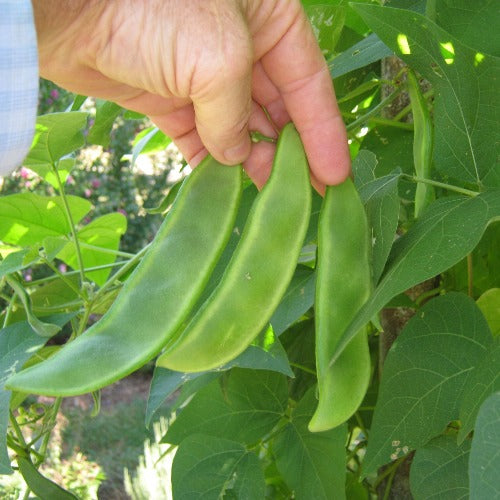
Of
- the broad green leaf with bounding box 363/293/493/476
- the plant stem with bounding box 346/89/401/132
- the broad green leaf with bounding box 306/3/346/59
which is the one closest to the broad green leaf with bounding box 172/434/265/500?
the broad green leaf with bounding box 363/293/493/476

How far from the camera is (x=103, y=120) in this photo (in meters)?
1.23

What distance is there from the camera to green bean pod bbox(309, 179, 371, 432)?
70cm

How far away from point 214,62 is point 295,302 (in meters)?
0.33

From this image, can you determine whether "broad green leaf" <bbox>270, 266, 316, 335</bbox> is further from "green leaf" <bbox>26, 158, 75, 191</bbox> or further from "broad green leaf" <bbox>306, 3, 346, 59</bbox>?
"green leaf" <bbox>26, 158, 75, 191</bbox>

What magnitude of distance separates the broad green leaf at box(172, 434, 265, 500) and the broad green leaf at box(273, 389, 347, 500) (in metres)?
0.05

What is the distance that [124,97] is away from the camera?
0.94 m

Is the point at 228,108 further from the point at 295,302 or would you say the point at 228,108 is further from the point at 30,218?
the point at 30,218

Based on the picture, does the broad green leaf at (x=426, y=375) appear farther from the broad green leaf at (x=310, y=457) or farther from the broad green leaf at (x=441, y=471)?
the broad green leaf at (x=310, y=457)

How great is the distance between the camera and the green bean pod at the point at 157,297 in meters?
0.67

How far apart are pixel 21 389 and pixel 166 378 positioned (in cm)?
35

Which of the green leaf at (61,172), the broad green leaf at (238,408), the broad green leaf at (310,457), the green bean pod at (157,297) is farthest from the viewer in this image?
the green leaf at (61,172)

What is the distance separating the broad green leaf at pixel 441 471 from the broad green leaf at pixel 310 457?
13cm

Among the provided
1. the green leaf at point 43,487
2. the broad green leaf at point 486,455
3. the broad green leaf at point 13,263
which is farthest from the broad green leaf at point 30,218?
the broad green leaf at point 486,455

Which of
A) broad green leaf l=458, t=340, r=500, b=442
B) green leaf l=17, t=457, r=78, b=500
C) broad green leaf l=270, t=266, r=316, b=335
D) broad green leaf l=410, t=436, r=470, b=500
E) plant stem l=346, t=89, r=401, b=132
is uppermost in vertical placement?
plant stem l=346, t=89, r=401, b=132
